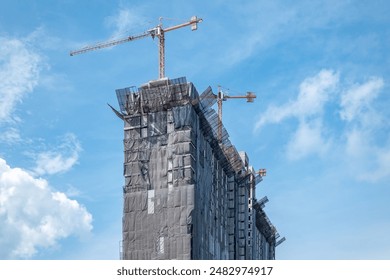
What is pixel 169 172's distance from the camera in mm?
102250

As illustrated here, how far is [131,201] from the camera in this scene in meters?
103

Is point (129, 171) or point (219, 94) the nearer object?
point (129, 171)

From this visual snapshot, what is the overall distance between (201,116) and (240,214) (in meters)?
34.3

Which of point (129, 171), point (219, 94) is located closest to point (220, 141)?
point (129, 171)

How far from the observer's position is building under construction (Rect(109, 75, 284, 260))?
99875 millimetres

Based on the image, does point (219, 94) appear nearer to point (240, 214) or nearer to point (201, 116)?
point (240, 214)

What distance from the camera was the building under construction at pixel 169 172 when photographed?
99.9 m

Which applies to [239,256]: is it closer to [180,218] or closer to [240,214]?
[240,214]

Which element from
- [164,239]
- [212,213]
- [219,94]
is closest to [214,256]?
[212,213]
